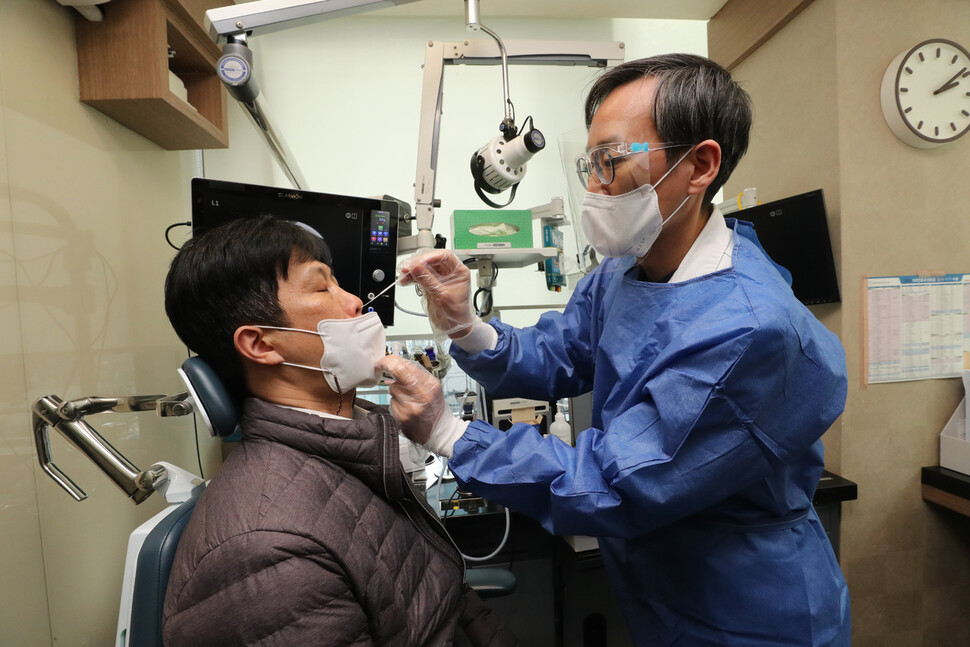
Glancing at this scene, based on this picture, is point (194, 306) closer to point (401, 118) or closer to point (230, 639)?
point (230, 639)

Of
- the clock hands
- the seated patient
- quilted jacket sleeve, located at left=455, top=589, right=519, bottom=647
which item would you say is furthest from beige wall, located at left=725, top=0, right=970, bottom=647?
the seated patient

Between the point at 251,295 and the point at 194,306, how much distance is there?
0.11 meters

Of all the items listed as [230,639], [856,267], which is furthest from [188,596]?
[856,267]

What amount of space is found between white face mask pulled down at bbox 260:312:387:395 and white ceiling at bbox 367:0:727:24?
83.1 inches

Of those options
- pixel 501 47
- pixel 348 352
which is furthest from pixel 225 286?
pixel 501 47

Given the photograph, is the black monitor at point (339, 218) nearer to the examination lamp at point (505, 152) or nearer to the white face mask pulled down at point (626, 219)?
the examination lamp at point (505, 152)

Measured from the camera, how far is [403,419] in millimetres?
964

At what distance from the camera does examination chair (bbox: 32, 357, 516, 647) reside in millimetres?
806

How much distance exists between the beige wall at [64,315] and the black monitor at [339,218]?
34cm

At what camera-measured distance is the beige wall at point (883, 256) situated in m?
1.91

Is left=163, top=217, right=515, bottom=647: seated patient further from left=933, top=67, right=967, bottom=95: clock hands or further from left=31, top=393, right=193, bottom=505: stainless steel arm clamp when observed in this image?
left=933, top=67, right=967, bottom=95: clock hands

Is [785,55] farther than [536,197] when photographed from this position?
No

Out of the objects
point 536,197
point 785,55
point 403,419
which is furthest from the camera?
point 536,197

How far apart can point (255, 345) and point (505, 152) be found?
934mm
